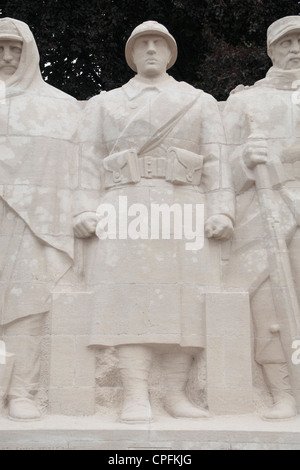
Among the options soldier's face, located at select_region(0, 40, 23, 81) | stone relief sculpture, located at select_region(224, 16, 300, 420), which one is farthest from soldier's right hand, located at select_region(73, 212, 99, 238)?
soldier's face, located at select_region(0, 40, 23, 81)

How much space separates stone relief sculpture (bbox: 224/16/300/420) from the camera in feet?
22.3

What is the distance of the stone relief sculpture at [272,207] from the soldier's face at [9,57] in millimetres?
2244

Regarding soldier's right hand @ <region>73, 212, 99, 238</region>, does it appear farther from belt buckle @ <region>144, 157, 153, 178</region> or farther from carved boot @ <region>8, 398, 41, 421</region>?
carved boot @ <region>8, 398, 41, 421</region>

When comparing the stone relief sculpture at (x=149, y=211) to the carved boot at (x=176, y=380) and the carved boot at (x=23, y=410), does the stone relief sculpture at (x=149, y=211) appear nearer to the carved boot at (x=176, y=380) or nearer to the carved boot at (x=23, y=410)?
the carved boot at (x=176, y=380)

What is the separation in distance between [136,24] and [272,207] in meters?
6.11

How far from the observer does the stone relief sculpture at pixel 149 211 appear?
6.61m

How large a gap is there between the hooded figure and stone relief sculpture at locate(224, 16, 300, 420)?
170 centimetres

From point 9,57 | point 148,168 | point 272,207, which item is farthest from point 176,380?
point 9,57

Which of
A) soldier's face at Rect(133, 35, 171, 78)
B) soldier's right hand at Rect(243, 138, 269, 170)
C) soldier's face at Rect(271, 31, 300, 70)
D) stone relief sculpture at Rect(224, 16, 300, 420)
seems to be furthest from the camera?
soldier's face at Rect(271, 31, 300, 70)

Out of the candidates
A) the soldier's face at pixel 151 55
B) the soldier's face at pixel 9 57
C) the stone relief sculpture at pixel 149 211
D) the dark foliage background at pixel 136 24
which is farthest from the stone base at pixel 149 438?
the dark foliage background at pixel 136 24

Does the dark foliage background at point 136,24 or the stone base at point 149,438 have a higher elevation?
the dark foliage background at point 136,24

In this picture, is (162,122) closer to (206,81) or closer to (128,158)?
(128,158)

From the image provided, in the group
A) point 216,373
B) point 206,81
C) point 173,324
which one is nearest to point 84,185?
point 173,324

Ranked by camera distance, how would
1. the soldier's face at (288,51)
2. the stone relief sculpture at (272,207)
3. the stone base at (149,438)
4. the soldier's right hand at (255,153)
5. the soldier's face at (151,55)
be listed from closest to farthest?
the stone base at (149,438)
the stone relief sculpture at (272,207)
the soldier's right hand at (255,153)
the soldier's face at (151,55)
the soldier's face at (288,51)
